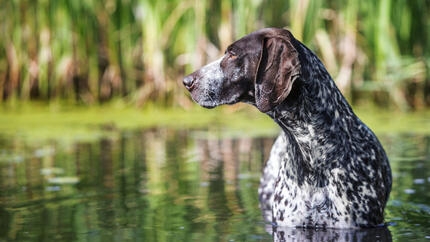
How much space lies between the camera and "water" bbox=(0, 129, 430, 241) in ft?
16.0

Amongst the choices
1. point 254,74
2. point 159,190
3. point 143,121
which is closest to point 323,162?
point 254,74

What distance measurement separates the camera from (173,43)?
1063 centimetres

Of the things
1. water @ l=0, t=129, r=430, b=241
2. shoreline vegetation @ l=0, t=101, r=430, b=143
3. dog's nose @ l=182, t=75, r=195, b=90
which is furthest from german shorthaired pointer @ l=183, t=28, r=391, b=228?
shoreline vegetation @ l=0, t=101, r=430, b=143

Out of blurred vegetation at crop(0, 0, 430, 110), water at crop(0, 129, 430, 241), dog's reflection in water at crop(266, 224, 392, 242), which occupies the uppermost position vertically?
blurred vegetation at crop(0, 0, 430, 110)

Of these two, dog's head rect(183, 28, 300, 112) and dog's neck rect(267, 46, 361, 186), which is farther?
dog's neck rect(267, 46, 361, 186)

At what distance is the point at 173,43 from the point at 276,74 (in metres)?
6.26

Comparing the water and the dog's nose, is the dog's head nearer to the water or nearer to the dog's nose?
the dog's nose

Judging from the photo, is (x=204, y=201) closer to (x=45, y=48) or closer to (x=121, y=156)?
(x=121, y=156)

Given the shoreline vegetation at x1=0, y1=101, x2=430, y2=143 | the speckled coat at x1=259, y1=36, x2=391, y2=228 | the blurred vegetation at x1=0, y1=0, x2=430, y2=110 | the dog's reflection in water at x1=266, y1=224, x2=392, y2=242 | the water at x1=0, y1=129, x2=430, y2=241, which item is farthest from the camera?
the blurred vegetation at x1=0, y1=0, x2=430, y2=110

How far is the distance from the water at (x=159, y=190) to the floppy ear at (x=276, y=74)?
70 cm

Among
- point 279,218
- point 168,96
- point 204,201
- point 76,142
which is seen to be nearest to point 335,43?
point 168,96

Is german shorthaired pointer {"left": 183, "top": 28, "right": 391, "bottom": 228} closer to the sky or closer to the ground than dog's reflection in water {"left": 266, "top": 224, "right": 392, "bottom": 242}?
closer to the sky

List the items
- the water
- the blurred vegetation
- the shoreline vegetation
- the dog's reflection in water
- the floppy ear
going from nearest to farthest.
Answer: the floppy ear, the dog's reflection in water, the water, the shoreline vegetation, the blurred vegetation

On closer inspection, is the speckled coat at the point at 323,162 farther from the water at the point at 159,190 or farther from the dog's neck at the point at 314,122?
the water at the point at 159,190
